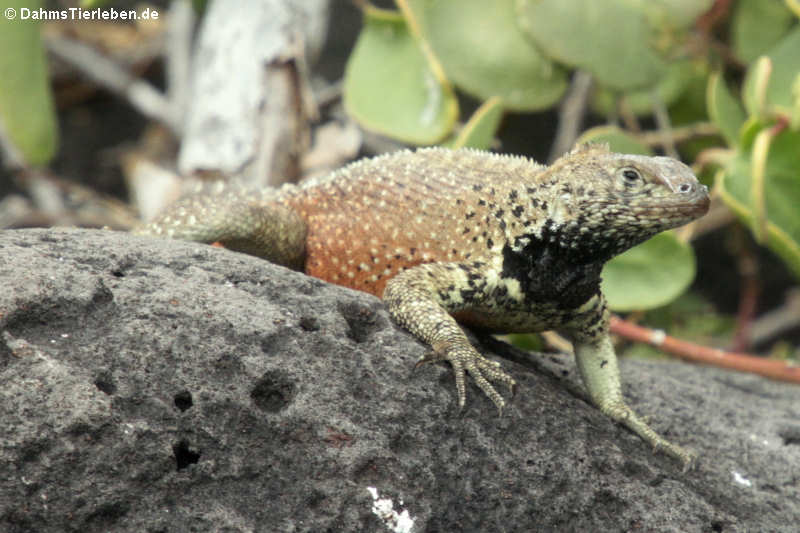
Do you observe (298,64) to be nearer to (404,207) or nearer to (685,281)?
(404,207)

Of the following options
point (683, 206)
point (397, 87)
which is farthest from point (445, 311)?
point (397, 87)

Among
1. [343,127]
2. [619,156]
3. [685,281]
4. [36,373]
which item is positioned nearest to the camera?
[36,373]

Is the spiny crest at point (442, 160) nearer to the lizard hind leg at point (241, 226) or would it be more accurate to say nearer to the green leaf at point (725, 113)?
the lizard hind leg at point (241, 226)

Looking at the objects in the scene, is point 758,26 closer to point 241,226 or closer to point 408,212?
point 408,212

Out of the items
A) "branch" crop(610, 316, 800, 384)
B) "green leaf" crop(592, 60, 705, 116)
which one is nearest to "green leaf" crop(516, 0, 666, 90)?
"green leaf" crop(592, 60, 705, 116)

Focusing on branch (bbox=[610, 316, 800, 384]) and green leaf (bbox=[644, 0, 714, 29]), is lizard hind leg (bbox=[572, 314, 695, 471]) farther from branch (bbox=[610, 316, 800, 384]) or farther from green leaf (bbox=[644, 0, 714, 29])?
green leaf (bbox=[644, 0, 714, 29])

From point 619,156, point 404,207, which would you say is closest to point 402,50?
point 404,207

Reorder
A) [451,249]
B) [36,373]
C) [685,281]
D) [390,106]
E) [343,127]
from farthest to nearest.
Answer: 1. [343,127]
2. [390,106]
3. [685,281]
4. [451,249]
5. [36,373]
